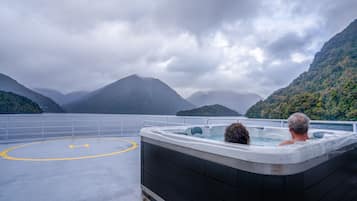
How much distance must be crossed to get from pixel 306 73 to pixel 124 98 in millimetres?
14276

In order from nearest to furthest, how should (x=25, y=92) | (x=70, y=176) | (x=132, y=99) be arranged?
(x=70, y=176) → (x=25, y=92) → (x=132, y=99)

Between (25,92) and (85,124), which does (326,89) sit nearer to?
(85,124)

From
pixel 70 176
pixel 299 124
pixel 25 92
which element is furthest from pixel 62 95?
pixel 299 124

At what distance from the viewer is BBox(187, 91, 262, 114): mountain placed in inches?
331

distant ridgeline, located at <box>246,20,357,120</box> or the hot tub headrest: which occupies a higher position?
distant ridgeline, located at <box>246,20,357,120</box>

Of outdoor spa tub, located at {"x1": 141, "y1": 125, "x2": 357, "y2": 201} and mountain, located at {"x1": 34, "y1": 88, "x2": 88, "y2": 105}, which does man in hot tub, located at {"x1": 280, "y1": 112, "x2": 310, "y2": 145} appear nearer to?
outdoor spa tub, located at {"x1": 141, "y1": 125, "x2": 357, "y2": 201}

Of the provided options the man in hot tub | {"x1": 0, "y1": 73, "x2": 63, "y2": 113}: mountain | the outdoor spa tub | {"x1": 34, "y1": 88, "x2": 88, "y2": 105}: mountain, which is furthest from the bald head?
{"x1": 0, "y1": 73, "x2": 63, "y2": 113}: mountain

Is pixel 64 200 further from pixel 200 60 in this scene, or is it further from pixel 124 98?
pixel 124 98

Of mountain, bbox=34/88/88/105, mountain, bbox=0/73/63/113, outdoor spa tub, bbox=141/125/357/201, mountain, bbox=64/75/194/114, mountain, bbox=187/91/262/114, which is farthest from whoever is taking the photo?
mountain, bbox=0/73/63/113

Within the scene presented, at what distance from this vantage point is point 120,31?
6.07 metres

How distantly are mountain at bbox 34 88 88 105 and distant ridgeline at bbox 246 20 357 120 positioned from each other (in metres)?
11.1

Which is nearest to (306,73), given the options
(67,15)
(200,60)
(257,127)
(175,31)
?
(200,60)

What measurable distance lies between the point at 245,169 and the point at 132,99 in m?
14.0

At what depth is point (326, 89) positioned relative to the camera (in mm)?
12547
